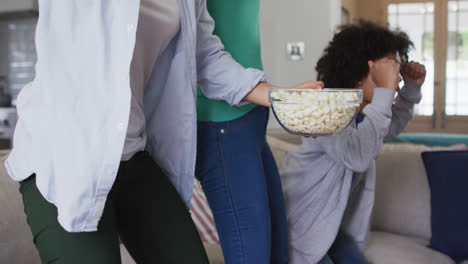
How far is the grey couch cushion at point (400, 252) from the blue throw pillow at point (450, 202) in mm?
60

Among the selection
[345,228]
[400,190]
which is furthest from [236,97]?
[400,190]

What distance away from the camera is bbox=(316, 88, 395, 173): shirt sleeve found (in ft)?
4.24

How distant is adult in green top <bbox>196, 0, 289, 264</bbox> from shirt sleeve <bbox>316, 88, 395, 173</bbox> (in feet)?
1.06

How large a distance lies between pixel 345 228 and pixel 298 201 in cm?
22

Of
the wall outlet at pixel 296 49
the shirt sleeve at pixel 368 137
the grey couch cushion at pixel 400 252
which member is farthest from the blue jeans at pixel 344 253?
the wall outlet at pixel 296 49

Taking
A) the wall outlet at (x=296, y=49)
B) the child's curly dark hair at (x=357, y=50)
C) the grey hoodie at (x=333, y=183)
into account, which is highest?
the wall outlet at (x=296, y=49)

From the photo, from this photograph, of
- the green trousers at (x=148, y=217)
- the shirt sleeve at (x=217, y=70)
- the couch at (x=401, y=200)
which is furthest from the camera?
the couch at (x=401, y=200)

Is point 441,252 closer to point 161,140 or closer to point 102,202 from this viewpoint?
point 161,140

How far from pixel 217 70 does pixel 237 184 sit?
Result: 0.28 metres

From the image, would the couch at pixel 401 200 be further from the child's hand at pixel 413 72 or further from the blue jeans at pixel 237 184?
the blue jeans at pixel 237 184

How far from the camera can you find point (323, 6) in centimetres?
395

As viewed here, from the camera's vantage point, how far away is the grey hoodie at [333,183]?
4.26 ft

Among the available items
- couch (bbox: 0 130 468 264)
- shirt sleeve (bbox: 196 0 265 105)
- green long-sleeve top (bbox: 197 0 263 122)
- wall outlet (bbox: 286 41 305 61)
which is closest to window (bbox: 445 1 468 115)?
wall outlet (bbox: 286 41 305 61)

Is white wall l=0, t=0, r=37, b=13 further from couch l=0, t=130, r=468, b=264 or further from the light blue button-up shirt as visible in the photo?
the light blue button-up shirt
